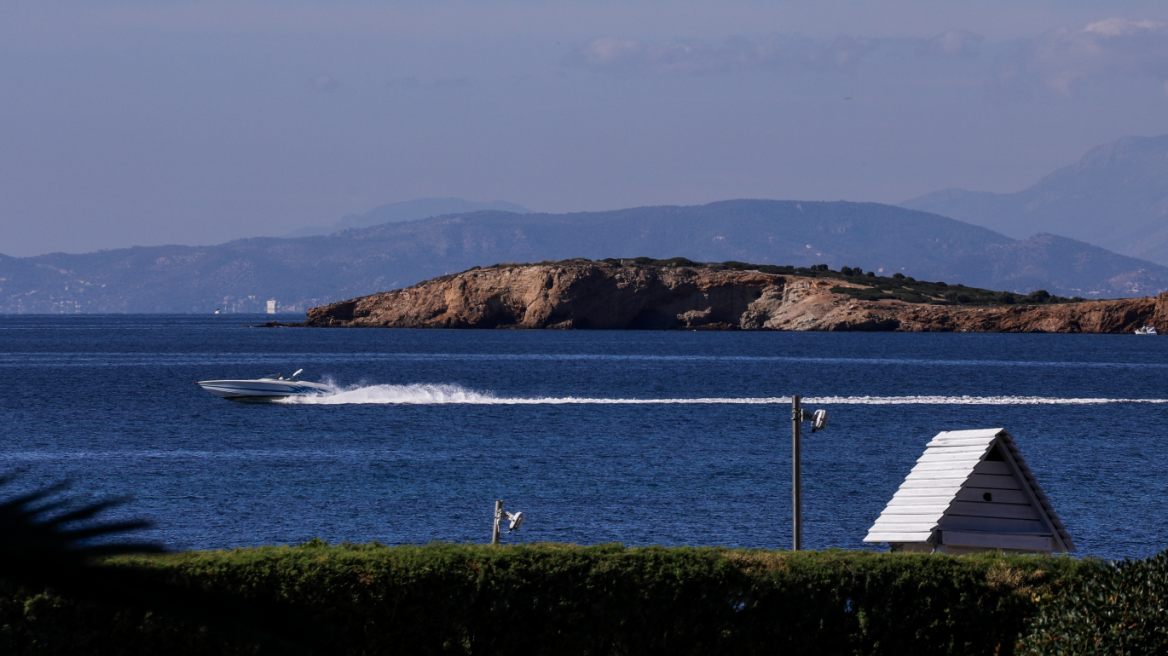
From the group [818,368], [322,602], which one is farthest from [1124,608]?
[818,368]

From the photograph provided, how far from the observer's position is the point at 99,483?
3897cm

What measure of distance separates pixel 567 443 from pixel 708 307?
5581 inches

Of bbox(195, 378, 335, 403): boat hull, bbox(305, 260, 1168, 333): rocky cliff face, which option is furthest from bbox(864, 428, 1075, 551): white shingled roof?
bbox(305, 260, 1168, 333): rocky cliff face

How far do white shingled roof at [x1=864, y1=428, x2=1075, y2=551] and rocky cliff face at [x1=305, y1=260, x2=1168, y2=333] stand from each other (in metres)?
169

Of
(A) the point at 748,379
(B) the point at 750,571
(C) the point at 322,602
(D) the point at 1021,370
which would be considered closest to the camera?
(C) the point at 322,602

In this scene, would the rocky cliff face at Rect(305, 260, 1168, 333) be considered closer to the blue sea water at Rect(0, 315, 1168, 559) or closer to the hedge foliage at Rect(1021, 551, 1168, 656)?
the blue sea water at Rect(0, 315, 1168, 559)

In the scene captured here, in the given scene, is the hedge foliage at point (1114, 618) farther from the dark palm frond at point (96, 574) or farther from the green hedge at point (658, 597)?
the dark palm frond at point (96, 574)

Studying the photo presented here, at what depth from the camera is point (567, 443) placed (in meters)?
50.6

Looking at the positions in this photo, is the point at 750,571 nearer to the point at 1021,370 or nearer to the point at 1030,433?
the point at 1030,433

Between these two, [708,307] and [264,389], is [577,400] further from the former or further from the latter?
[708,307]

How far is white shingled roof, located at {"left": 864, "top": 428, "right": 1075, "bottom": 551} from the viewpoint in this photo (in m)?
14.5

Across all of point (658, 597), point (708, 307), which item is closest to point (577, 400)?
point (658, 597)

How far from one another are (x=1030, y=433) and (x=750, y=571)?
5095cm

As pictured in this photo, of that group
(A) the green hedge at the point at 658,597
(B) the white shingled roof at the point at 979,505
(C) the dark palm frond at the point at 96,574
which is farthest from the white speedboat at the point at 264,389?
(C) the dark palm frond at the point at 96,574
